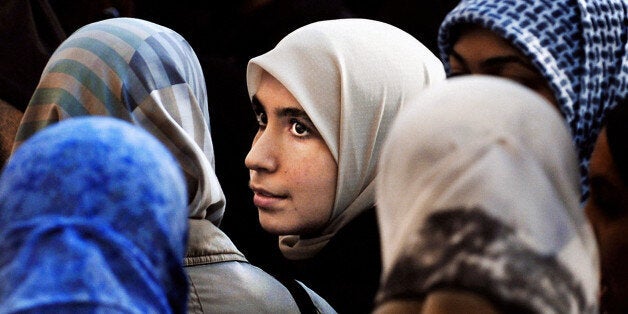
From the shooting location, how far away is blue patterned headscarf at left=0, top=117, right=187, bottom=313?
1.08 metres

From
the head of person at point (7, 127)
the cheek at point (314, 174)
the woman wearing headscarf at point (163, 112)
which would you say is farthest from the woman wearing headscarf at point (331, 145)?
the head of person at point (7, 127)

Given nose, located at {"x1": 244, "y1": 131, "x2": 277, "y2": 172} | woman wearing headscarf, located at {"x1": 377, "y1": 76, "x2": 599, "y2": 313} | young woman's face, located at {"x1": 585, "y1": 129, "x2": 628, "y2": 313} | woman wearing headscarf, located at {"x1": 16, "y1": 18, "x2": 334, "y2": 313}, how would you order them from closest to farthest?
1. woman wearing headscarf, located at {"x1": 377, "y1": 76, "x2": 599, "y2": 313}
2. young woman's face, located at {"x1": 585, "y1": 129, "x2": 628, "y2": 313}
3. woman wearing headscarf, located at {"x1": 16, "y1": 18, "x2": 334, "y2": 313}
4. nose, located at {"x1": 244, "y1": 131, "x2": 277, "y2": 172}

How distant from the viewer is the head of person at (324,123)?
2.53m

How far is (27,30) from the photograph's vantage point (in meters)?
3.36

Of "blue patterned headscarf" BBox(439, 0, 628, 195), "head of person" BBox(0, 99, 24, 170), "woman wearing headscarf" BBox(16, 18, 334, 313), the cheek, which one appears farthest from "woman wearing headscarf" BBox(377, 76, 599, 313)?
"head of person" BBox(0, 99, 24, 170)

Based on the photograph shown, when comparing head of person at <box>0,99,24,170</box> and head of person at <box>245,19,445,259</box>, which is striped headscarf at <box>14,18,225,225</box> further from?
head of person at <box>0,99,24,170</box>

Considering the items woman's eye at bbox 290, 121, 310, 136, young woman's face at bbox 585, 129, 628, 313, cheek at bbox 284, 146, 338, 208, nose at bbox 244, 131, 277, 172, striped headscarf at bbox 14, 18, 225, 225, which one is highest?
young woman's face at bbox 585, 129, 628, 313

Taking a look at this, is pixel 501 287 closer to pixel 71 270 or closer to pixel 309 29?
pixel 71 270

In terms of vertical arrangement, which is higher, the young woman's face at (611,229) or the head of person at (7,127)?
the young woman's face at (611,229)

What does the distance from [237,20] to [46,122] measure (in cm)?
162

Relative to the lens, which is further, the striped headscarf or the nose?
the nose

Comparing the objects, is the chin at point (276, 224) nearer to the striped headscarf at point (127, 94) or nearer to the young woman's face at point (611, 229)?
the striped headscarf at point (127, 94)

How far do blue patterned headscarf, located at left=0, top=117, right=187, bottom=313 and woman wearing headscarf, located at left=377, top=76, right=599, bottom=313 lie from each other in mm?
264

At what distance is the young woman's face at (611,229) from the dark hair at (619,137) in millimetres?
10
